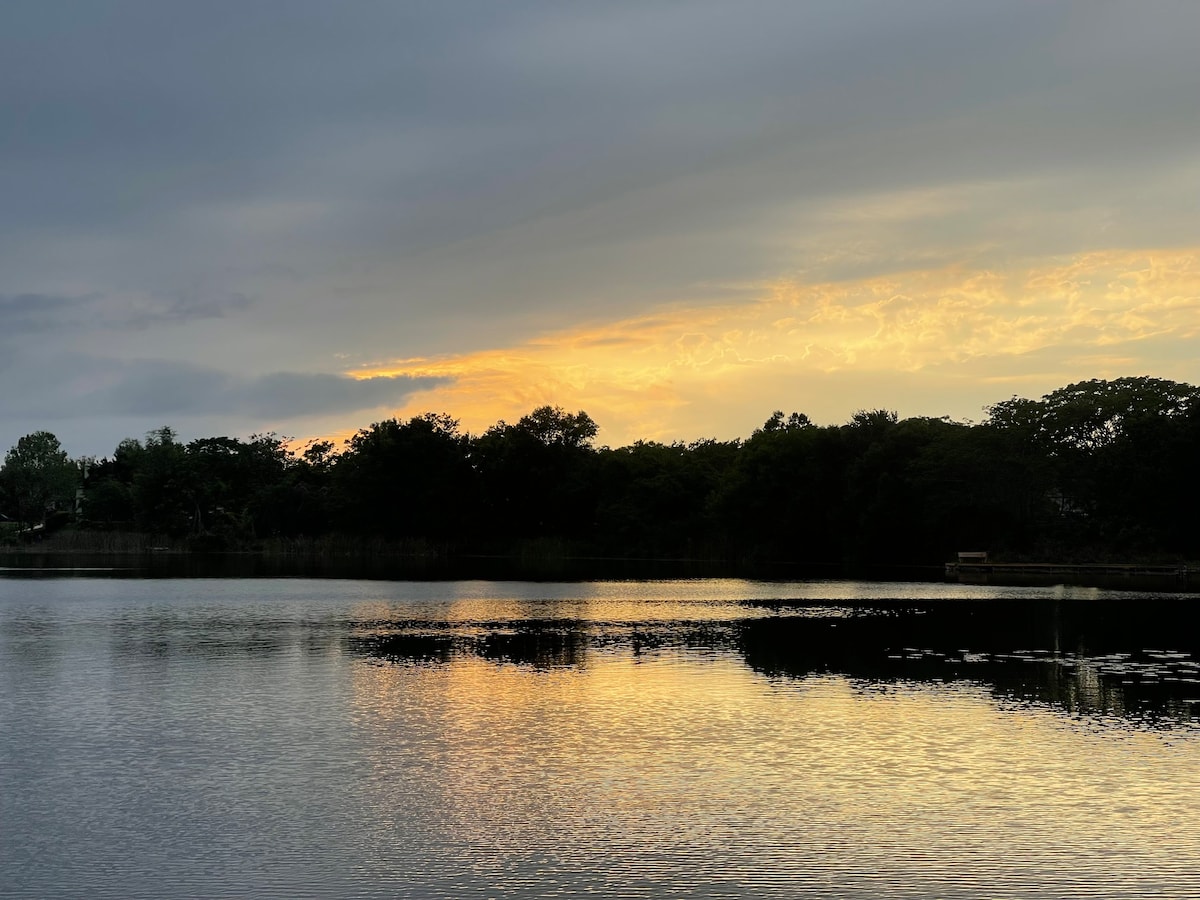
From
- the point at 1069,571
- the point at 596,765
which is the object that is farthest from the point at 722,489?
the point at 596,765

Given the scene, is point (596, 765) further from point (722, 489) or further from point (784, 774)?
point (722, 489)

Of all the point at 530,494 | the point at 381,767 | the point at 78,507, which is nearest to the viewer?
the point at 381,767

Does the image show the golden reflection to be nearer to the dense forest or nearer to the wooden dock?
the wooden dock

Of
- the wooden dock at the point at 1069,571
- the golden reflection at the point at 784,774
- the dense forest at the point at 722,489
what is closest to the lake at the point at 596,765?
the golden reflection at the point at 784,774

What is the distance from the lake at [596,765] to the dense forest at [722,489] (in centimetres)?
6381

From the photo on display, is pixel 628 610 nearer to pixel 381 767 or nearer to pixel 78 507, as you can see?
pixel 381 767

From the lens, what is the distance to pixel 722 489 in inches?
4929

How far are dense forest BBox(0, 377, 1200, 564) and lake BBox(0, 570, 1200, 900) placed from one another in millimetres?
63813

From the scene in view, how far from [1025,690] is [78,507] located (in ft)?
645

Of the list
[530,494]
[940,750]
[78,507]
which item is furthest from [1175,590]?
[78,507]

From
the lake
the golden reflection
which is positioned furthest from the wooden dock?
the golden reflection

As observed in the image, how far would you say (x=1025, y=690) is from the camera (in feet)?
85.3

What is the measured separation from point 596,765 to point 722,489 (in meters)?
108

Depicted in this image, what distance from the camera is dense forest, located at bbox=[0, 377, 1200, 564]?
9894 centimetres
